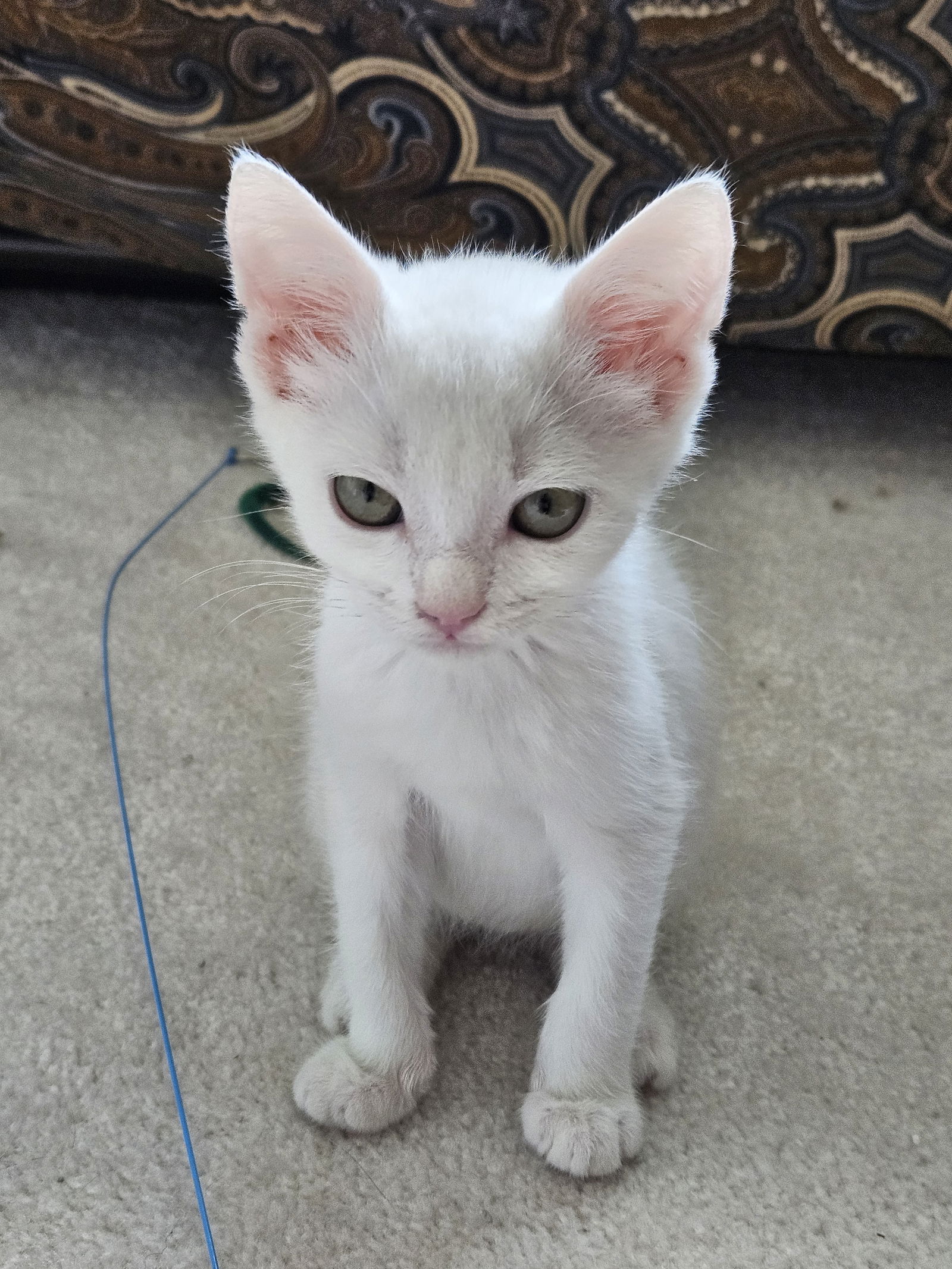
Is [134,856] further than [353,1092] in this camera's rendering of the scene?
Yes

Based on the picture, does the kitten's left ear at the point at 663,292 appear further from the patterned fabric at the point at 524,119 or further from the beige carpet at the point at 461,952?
the patterned fabric at the point at 524,119

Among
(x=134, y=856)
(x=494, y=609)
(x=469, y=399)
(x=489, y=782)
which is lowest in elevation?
(x=134, y=856)

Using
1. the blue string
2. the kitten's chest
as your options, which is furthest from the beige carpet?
the kitten's chest

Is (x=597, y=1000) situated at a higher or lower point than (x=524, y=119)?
lower

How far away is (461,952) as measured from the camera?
3.21ft

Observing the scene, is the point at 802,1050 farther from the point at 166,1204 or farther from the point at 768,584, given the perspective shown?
the point at 768,584

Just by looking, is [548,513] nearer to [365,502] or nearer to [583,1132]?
[365,502]

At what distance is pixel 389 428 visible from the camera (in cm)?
62

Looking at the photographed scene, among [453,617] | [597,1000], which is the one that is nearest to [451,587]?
[453,617]

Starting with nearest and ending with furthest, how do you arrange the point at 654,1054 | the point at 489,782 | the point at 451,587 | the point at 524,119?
the point at 451,587 → the point at 489,782 → the point at 654,1054 → the point at 524,119

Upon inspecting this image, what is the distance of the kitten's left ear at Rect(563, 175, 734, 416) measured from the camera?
605 mm

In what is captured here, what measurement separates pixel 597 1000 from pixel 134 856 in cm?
48

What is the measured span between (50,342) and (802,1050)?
1.47 metres

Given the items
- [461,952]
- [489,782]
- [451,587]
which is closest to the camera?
[451,587]
